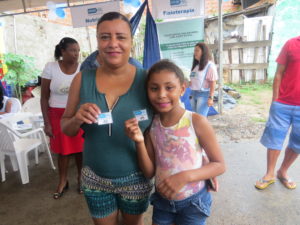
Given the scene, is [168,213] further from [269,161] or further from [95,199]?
[269,161]

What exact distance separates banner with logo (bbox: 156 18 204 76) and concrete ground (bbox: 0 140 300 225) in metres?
2.27

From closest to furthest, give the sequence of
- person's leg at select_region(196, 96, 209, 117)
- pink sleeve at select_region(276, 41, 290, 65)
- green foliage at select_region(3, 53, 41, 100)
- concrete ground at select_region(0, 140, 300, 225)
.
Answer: concrete ground at select_region(0, 140, 300, 225), pink sleeve at select_region(276, 41, 290, 65), person's leg at select_region(196, 96, 209, 117), green foliage at select_region(3, 53, 41, 100)

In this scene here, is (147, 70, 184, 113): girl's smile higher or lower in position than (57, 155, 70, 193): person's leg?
higher

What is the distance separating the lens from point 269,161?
265cm

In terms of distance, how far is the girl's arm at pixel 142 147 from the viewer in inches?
42.1

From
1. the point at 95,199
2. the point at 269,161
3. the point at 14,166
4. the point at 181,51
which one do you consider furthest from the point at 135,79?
the point at 181,51

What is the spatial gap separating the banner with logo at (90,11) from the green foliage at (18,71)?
107 inches

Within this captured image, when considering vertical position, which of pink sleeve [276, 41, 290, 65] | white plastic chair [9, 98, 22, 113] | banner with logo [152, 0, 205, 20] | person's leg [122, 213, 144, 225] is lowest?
person's leg [122, 213, 144, 225]

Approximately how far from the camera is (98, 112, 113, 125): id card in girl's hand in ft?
3.56

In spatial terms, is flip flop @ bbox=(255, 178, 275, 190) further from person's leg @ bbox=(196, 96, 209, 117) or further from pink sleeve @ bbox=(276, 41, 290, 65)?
person's leg @ bbox=(196, 96, 209, 117)

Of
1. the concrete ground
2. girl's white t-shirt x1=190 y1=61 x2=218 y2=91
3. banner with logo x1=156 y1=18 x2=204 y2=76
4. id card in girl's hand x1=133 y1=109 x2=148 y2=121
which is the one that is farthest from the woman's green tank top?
banner with logo x1=156 y1=18 x2=204 y2=76

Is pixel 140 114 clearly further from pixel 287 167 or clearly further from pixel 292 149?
pixel 287 167

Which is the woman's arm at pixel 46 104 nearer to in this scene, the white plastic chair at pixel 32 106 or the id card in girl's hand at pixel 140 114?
the id card in girl's hand at pixel 140 114

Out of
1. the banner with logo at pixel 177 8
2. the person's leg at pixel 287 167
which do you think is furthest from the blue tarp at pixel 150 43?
the person's leg at pixel 287 167
